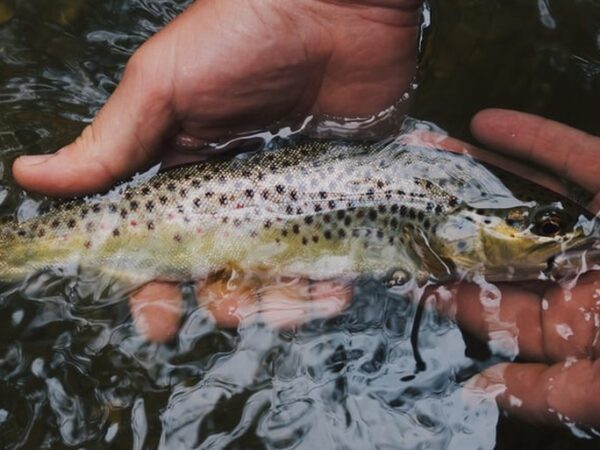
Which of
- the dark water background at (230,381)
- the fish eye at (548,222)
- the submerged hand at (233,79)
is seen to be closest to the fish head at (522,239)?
the fish eye at (548,222)

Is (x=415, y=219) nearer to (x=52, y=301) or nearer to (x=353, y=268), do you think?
(x=353, y=268)

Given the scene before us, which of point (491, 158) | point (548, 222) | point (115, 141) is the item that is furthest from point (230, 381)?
point (491, 158)

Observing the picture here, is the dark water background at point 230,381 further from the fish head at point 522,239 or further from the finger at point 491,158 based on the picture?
the finger at point 491,158

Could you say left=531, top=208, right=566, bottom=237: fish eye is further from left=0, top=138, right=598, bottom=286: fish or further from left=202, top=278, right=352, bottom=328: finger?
left=202, top=278, right=352, bottom=328: finger

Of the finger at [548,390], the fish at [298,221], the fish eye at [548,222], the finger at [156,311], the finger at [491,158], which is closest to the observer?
the finger at [548,390]

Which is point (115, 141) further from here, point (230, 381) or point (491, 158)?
point (491, 158)

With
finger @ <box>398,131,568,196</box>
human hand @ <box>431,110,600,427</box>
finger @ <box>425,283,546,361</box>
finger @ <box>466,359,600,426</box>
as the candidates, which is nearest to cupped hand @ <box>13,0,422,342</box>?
finger @ <box>398,131,568,196</box>

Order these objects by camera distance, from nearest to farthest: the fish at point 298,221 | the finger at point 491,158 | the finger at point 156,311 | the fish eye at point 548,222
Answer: the fish eye at point 548,222
the fish at point 298,221
the finger at point 156,311
the finger at point 491,158
